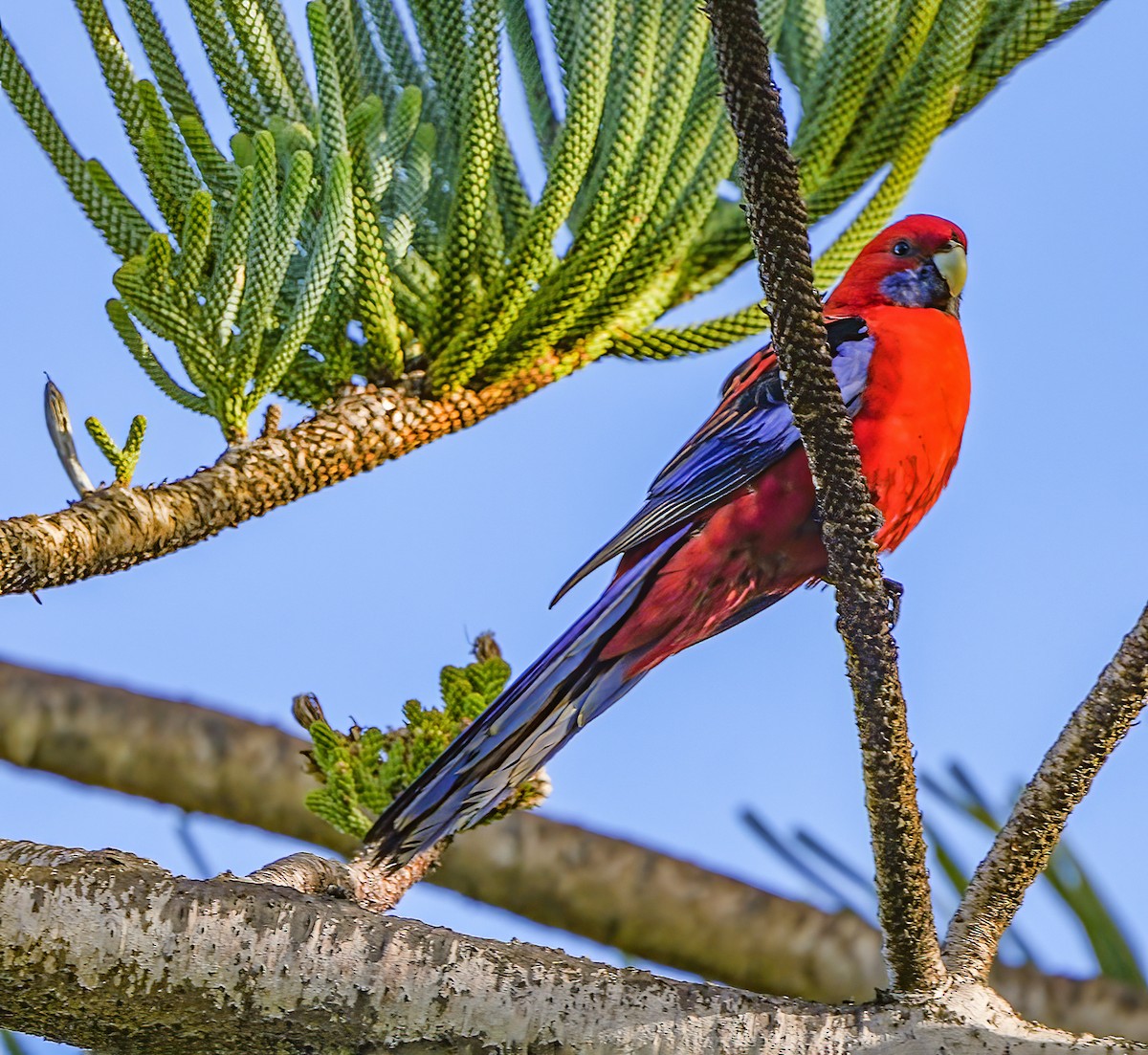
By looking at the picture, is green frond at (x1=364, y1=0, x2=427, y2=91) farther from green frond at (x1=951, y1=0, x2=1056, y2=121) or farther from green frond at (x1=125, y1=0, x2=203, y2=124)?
green frond at (x1=951, y1=0, x2=1056, y2=121)

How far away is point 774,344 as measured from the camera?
1.64 m

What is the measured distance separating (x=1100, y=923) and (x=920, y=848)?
2.13m

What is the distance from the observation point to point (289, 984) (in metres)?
1.57

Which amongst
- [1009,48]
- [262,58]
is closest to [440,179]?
[262,58]

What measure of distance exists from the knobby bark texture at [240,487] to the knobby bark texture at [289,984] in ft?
1.46

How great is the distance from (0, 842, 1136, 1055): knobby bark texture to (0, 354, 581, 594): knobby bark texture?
45 centimetres

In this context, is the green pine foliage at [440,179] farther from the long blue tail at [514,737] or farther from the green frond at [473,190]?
the long blue tail at [514,737]

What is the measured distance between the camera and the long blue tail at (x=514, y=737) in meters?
2.22

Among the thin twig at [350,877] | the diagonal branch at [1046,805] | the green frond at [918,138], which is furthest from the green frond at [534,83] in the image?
the diagonal branch at [1046,805]

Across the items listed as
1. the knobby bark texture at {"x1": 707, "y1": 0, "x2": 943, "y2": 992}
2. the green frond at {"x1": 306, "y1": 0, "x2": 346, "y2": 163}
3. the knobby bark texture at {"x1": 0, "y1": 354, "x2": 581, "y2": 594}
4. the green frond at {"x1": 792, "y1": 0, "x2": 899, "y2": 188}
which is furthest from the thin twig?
the green frond at {"x1": 792, "y1": 0, "x2": 899, "y2": 188}

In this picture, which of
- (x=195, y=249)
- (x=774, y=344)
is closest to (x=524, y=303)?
(x=195, y=249)

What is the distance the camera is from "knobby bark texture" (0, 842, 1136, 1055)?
5.06 ft

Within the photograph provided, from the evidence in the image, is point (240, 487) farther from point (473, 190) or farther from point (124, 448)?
point (473, 190)

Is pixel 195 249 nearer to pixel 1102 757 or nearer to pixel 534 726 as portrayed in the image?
pixel 534 726
